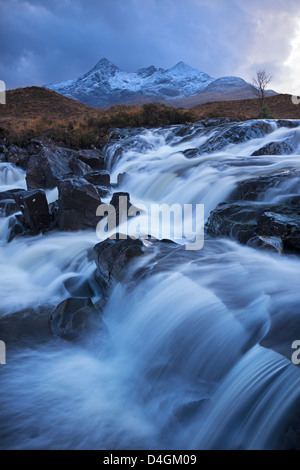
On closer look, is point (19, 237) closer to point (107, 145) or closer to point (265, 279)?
point (265, 279)

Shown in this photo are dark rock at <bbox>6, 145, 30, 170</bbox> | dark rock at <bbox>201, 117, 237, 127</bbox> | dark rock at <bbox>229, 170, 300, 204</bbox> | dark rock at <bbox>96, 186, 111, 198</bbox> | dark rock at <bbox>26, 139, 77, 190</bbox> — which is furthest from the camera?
dark rock at <bbox>201, 117, 237, 127</bbox>

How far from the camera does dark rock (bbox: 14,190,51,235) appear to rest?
22.3 ft

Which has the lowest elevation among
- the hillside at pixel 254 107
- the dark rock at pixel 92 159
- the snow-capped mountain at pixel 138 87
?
the dark rock at pixel 92 159

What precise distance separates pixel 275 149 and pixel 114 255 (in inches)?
332

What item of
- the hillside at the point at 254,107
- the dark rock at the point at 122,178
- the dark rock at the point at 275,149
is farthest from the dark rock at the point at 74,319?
the hillside at the point at 254,107

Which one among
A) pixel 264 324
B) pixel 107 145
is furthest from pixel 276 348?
pixel 107 145

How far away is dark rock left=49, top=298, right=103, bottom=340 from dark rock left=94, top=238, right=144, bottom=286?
22.9 inches

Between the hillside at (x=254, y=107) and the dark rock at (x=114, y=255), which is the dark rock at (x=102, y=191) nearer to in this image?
the dark rock at (x=114, y=255)

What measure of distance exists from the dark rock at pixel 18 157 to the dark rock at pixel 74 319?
36.3 ft

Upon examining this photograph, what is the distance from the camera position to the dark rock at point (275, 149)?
35.2 feet

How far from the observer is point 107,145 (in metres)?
16.7

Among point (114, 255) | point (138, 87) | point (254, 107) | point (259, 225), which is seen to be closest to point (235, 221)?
point (259, 225)

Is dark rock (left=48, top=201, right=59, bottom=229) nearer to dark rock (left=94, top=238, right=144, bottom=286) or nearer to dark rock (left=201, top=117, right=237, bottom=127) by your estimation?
dark rock (left=94, top=238, right=144, bottom=286)

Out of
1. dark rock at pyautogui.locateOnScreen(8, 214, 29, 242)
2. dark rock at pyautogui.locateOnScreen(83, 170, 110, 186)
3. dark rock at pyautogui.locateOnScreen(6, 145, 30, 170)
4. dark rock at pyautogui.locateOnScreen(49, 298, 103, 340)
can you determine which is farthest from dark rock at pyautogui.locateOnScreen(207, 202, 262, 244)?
dark rock at pyautogui.locateOnScreen(6, 145, 30, 170)
